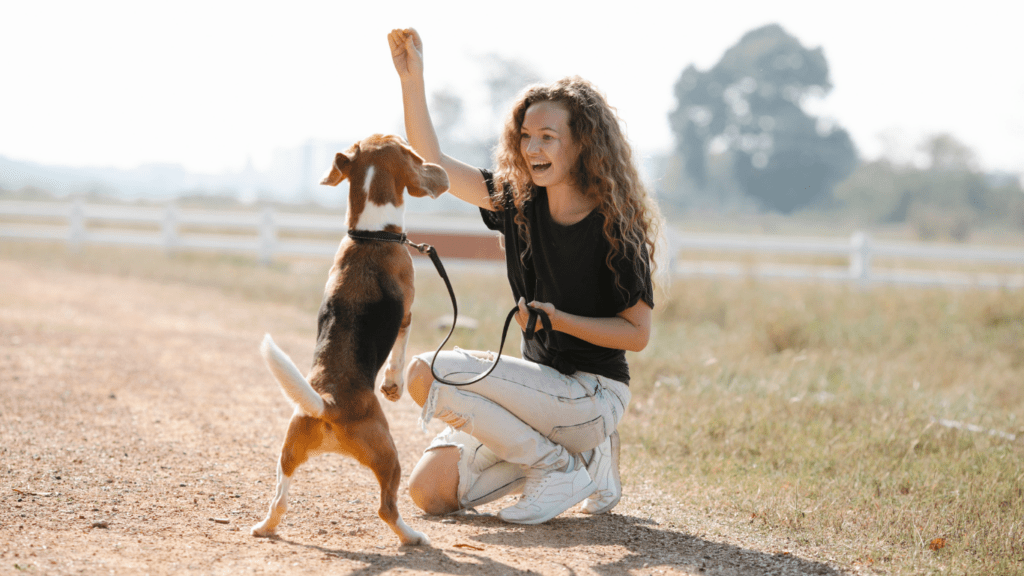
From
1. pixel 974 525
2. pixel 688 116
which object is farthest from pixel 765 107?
pixel 974 525

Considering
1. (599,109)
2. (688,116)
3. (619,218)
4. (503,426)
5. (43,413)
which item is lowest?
(43,413)

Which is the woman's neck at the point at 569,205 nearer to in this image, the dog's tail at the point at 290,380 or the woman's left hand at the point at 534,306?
the woman's left hand at the point at 534,306

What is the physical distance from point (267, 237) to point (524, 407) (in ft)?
42.6

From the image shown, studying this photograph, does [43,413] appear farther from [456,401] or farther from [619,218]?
[619,218]

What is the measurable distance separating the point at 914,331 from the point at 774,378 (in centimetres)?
357

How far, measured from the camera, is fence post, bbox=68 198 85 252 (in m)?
16.2

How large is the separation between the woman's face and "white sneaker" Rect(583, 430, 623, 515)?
122 centimetres

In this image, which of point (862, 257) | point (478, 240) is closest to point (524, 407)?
point (478, 240)

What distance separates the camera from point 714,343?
8164 millimetres

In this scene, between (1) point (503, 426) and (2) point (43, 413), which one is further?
(2) point (43, 413)

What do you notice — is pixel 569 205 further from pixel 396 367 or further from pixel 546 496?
pixel 546 496

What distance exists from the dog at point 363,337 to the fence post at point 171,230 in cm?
1432

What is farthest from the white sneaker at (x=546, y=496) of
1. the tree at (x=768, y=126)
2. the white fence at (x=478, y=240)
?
the tree at (x=768, y=126)

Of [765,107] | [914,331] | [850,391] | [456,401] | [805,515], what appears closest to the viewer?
[456,401]
